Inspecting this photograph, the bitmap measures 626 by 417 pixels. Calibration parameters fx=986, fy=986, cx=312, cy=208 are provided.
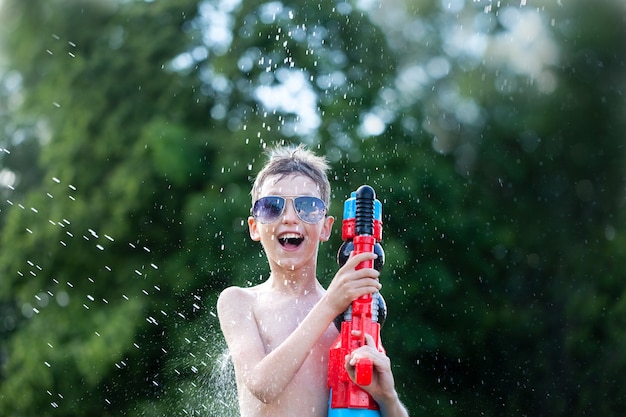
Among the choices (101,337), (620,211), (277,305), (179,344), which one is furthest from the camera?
(620,211)

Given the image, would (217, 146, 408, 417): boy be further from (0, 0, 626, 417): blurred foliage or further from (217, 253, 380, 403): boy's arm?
(0, 0, 626, 417): blurred foliage

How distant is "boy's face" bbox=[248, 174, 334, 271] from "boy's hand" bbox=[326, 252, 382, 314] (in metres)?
0.42

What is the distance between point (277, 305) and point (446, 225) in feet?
25.5

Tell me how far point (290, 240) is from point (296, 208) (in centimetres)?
13

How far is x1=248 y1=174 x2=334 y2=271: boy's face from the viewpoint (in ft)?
12.3

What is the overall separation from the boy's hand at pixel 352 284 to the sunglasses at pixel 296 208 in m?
0.42

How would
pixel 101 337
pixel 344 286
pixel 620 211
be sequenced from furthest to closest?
pixel 620 211
pixel 101 337
pixel 344 286

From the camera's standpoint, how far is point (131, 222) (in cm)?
1148

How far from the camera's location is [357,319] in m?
3.38

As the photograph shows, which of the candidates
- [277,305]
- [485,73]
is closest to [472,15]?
[485,73]

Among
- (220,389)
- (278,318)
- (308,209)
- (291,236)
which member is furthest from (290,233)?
(220,389)

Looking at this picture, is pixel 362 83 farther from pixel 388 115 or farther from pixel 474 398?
pixel 474 398

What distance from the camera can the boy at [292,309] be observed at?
3.38 metres

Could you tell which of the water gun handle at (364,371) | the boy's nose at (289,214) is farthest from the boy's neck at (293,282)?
the water gun handle at (364,371)
